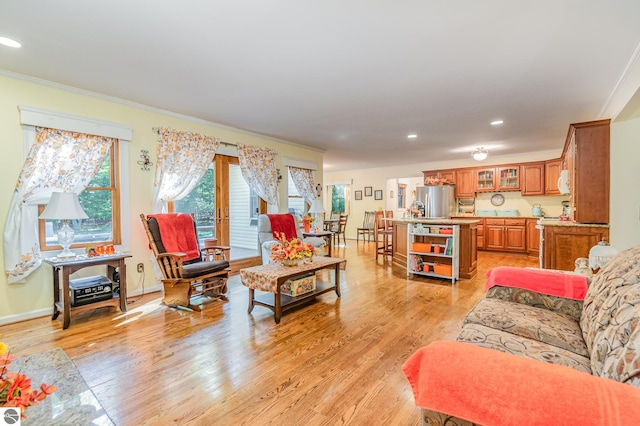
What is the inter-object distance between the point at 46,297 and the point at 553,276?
4.62 meters

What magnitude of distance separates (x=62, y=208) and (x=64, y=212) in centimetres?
4

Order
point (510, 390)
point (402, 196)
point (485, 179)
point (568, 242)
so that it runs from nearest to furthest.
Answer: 1. point (510, 390)
2. point (568, 242)
3. point (485, 179)
4. point (402, 196)

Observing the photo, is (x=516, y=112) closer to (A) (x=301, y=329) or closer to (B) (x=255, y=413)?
(A) (x=301, y=329)

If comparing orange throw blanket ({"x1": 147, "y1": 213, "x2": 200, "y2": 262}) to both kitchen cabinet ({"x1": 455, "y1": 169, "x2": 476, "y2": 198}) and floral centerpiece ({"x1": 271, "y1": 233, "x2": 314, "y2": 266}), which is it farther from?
kitchen cabinet ({"x1": 455, "y1": 169, "x2": 476, "y2": 198})

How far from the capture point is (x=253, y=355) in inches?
91.4

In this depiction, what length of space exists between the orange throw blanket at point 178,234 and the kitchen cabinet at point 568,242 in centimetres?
472

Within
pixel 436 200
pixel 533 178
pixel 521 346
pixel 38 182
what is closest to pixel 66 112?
pixel 38 182

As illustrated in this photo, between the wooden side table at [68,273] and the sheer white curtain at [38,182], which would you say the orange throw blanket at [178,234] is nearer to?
the wooden side table at [68,273]

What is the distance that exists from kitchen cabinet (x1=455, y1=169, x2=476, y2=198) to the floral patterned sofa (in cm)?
646

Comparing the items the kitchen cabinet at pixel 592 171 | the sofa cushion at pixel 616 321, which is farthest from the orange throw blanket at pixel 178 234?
→ the kitchen cabinet at pixel 592 171

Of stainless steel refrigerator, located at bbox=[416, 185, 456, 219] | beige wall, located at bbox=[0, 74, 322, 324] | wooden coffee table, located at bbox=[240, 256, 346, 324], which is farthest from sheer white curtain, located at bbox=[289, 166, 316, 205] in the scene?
wooden coffee table, located at bbox=[240, 256, 346, 324]

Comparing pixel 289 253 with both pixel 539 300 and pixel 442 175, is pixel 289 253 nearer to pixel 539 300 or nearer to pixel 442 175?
pixel 539 300

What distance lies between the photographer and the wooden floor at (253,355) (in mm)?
1713

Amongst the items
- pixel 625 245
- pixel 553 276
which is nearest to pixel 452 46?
pixel 553 276
